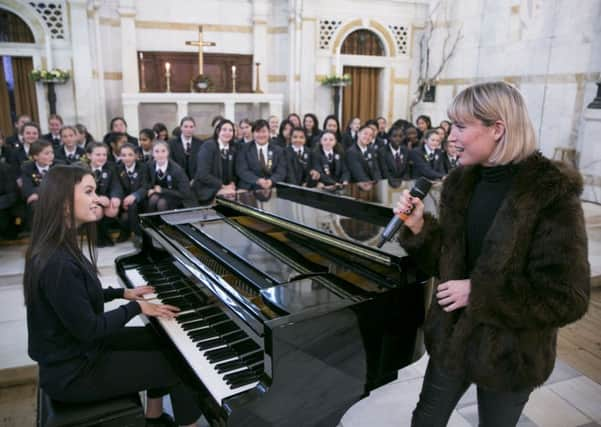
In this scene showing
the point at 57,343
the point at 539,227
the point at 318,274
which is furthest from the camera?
the point at 318,274

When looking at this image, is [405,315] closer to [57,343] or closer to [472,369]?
[472,369]

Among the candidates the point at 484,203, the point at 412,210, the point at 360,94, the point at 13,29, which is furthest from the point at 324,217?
the point at 360,94

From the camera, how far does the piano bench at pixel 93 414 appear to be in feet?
5.32

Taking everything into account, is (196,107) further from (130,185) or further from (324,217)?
(324,217)

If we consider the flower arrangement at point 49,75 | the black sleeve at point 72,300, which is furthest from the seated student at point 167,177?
the flower arrangement at point 49,75

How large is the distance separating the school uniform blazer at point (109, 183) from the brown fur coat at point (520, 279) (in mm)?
4199

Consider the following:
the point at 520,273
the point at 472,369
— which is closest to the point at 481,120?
the point at 520,273

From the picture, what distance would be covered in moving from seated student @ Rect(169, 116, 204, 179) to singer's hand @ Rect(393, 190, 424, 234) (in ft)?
15.3

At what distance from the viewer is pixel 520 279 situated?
132cm

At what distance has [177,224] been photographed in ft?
8.50

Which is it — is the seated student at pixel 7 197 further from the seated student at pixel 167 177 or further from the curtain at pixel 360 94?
the curtain at pixel 360 94

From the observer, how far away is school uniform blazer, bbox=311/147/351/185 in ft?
18.5

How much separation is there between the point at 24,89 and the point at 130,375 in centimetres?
867

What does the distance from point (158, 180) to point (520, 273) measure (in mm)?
4446
